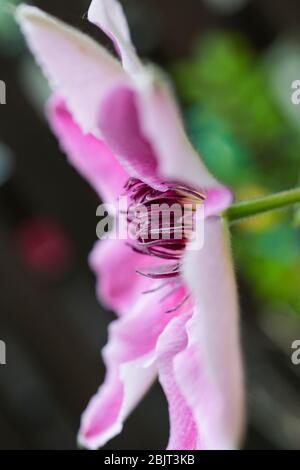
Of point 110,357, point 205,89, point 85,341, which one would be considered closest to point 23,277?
point 85,341

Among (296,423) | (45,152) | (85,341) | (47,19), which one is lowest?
(296,423)

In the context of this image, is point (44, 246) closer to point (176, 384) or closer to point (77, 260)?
point (77, 260)

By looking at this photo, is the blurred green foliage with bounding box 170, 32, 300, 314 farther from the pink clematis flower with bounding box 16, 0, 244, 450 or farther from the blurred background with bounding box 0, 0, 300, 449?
the pink clematis flower with bounding box 16, 0, 244, 450

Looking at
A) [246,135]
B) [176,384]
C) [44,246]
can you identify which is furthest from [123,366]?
[44,246]

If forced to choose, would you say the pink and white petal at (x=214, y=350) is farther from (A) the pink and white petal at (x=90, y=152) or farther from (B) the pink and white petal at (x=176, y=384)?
(A) the pink and white petal at (x=90, y=152)
